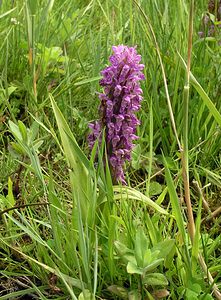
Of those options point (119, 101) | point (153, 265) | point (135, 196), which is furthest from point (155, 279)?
point (119, 101)

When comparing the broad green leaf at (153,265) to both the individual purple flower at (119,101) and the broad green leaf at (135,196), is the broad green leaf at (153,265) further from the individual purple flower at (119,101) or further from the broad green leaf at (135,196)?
the individual purple flower at (119,101)

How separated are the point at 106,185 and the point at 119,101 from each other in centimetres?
18

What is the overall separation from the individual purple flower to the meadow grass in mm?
53

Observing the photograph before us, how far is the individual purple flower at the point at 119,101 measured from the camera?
125 cm

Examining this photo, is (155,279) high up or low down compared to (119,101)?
down

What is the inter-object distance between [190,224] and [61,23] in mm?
1318

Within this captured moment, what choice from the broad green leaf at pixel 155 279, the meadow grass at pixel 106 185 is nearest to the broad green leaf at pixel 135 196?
the meadow grass at pixel 106 185

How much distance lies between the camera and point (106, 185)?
121cm

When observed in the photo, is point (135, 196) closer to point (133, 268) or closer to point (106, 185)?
point (106, 185)

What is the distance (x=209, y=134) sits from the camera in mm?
1683

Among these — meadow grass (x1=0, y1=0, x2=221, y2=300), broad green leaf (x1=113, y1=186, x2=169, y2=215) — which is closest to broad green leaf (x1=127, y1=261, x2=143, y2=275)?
meadow grass (x1=0, y1=0, x2=221, y2=300)

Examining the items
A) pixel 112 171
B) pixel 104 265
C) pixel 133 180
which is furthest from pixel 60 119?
pixel 133 180

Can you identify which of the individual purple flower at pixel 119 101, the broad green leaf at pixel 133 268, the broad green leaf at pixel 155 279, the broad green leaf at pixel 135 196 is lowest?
the broad green leaf at pixel 155 279

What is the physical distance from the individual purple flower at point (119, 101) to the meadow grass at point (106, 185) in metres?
0.05
